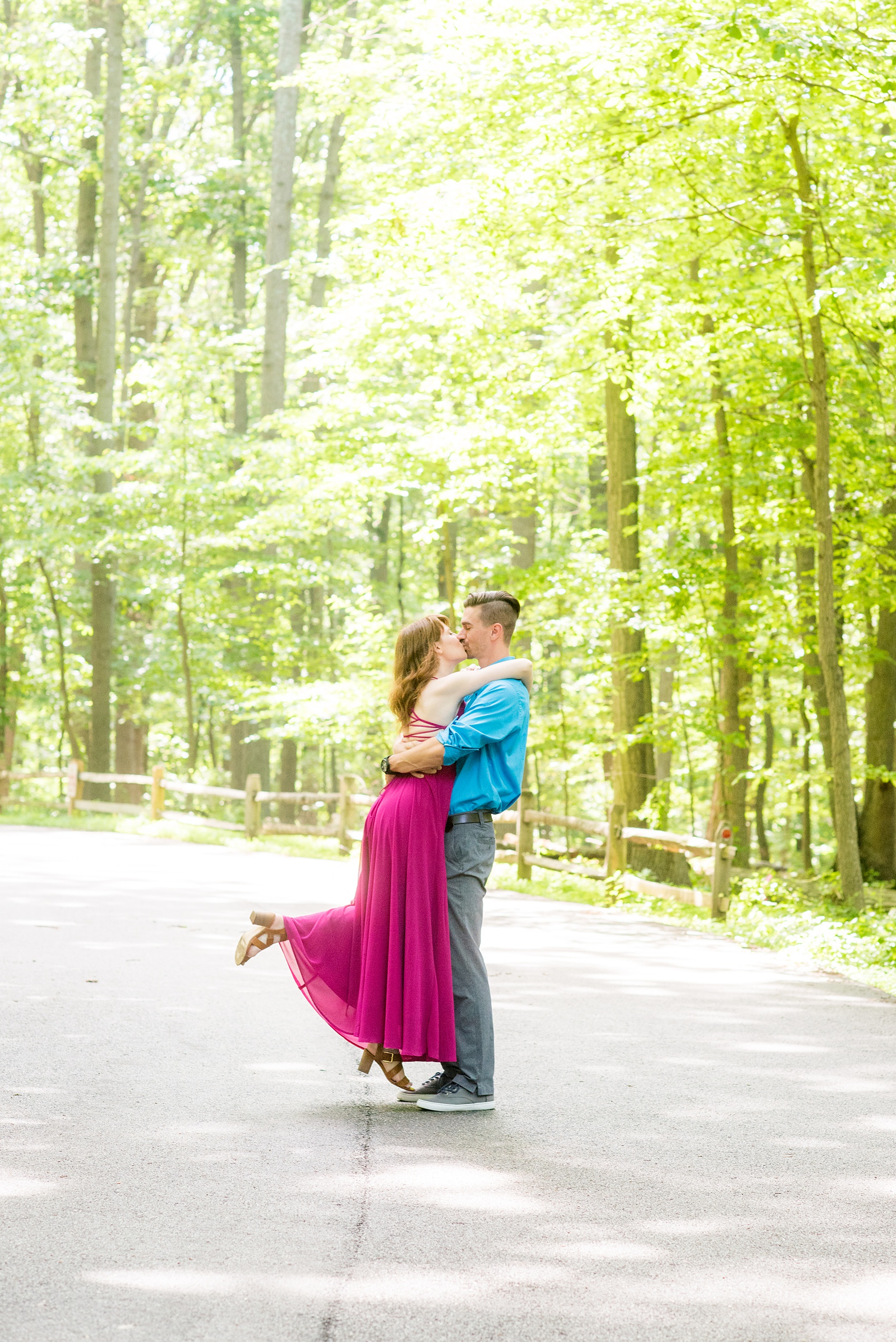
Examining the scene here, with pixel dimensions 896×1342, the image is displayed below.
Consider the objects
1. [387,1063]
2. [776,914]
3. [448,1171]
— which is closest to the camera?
[448,1171]

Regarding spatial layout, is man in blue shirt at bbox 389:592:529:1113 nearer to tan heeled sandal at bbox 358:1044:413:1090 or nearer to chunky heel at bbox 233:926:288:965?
tan heeled sandal at bbox 358:1044:413:1090

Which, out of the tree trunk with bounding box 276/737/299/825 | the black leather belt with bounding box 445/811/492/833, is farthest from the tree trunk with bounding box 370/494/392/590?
the black leather belt with bounding box 445/811/492/833

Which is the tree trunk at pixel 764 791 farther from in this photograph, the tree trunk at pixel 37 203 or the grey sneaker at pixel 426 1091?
the grey sneaker at pixel 426 1091

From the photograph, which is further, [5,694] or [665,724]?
[5,694]

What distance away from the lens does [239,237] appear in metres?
29.0

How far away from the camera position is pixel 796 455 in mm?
14727

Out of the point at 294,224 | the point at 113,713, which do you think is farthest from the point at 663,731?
the point at 294,224

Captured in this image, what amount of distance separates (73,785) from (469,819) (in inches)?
801

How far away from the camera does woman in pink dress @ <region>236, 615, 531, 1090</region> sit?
5434 mm

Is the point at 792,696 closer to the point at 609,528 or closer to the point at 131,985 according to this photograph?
the point at 609,528

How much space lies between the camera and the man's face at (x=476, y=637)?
19.1 feet

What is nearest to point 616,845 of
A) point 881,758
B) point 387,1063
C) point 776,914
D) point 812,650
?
point 812,650

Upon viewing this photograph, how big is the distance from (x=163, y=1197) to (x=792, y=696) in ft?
46.2

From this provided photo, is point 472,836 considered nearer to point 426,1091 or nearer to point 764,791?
point 426,1091
